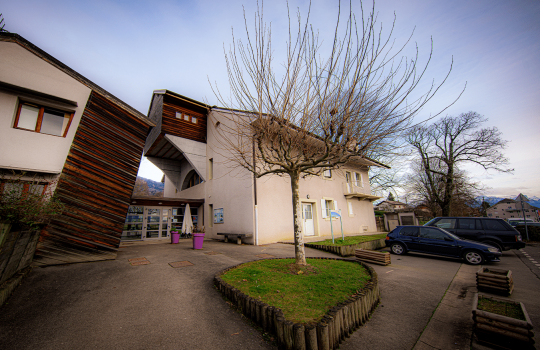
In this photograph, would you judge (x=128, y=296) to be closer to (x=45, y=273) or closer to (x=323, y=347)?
(x=45, y=273)

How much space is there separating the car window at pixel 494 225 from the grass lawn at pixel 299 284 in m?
8.11

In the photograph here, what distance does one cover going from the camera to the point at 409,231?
968 cm

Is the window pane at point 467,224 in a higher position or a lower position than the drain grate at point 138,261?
higher

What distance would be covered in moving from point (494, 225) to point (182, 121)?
1878 cm

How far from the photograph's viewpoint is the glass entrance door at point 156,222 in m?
14.5

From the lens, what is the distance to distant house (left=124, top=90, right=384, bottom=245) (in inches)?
476

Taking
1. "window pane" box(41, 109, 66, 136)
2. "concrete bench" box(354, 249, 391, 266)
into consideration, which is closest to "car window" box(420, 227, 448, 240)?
"concrete bench" box(354, 249, 391, 266)

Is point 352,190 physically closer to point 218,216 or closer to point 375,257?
point 375,257

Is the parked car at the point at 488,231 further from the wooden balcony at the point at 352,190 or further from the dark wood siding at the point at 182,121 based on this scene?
the dark wood siding at the point at 182,121

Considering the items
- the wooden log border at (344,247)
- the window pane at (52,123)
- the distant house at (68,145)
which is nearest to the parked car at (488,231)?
the wooden log border at (344,247)

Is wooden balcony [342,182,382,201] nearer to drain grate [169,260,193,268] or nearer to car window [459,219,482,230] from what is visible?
car window [459,219,482,230]

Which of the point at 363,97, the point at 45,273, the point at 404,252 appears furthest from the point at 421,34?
the point at 45,273

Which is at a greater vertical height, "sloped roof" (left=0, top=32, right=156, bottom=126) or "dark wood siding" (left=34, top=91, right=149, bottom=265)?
"sloped roof" (left=0, top=32, right=156, bottom=126)

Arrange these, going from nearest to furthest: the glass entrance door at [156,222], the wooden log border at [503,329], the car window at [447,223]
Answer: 1. the wooden log border at [503,329]
2. the car window at [447,223]
3. the glass entrance door at [156,222]
